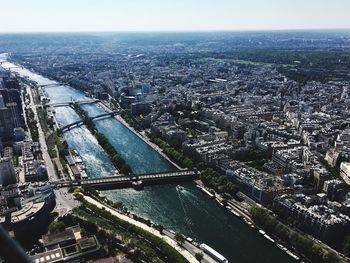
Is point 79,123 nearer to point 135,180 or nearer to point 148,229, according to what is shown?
point 135,180

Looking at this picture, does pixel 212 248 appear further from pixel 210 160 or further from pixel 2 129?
pixel 2 129

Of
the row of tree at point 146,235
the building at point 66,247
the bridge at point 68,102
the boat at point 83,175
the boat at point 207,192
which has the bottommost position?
the bridge at point 68,102

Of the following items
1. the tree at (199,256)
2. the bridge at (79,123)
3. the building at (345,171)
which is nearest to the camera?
the tree at (199,256)

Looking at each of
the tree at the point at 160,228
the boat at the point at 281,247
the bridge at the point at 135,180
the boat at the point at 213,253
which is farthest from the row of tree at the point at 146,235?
the boat at the point at 281,247

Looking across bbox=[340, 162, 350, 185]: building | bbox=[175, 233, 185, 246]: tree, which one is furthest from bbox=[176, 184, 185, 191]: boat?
bbox=[340, 162, 350, 185]: building

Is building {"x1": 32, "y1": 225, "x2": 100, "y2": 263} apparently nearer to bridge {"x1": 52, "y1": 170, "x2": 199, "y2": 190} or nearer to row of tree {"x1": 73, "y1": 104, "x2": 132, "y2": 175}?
bridge {"x1": 52, "y1": 170, "x2": 199, "y2": 190}

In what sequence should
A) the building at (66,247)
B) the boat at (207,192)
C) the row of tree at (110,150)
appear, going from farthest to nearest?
the row of tree at (110,150)
the boat at (207,192)
the building at (66,247)

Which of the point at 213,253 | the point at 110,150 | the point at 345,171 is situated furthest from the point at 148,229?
the point at 345,171

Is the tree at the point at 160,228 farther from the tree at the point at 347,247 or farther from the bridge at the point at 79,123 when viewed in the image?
the bridge at the point at 79,123
